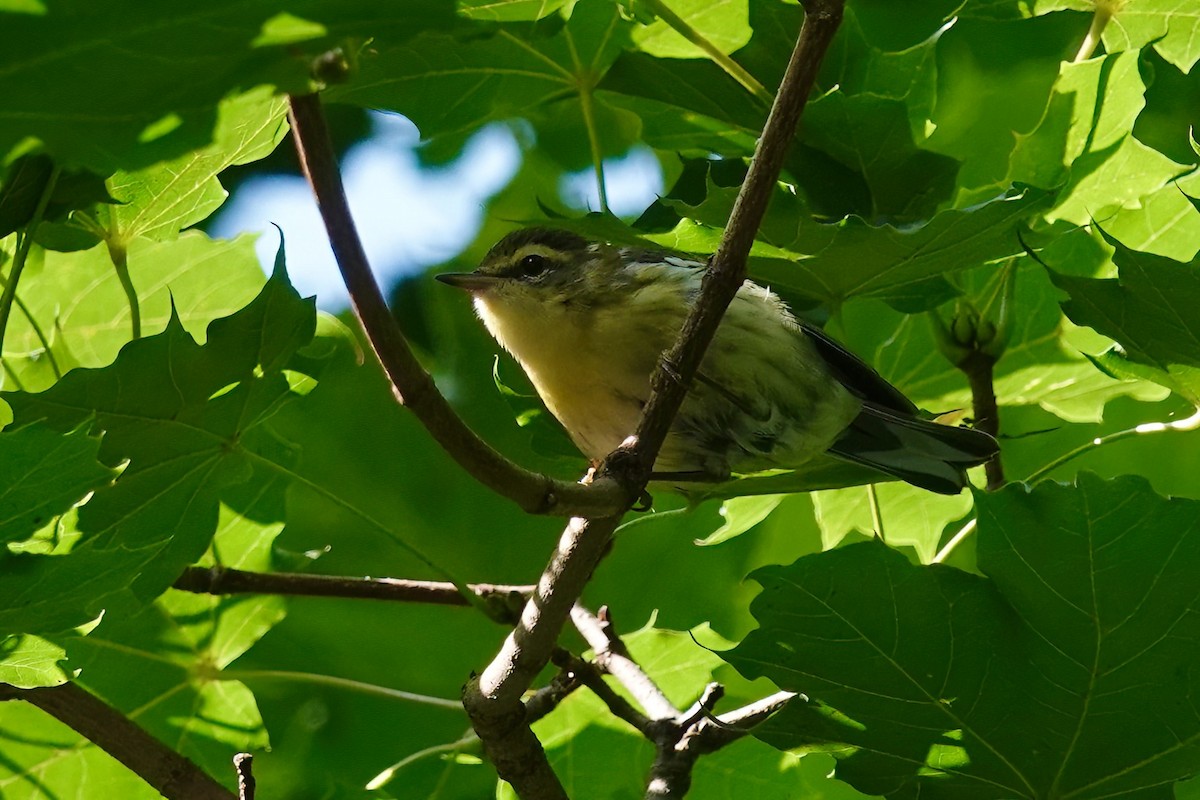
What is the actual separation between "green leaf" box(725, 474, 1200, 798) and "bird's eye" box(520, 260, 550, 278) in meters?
1.70

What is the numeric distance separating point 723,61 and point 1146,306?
92cm

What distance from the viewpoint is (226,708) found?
10.3ft

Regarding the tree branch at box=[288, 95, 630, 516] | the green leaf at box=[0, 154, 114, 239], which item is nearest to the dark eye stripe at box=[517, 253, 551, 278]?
the green leaf at box=[0, 154, 114, 239]

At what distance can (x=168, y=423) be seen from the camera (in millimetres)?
2619

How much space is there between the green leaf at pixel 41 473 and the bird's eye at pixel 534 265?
1.70 meters

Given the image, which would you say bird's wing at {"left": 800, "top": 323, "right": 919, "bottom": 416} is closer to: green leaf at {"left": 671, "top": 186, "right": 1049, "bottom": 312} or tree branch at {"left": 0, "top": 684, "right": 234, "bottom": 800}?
green leaf at {"left": 671, "top": 186, "right": 1049, "bottom": 312}

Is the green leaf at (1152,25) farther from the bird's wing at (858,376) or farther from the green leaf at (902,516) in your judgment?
the green leaf at (902,516)

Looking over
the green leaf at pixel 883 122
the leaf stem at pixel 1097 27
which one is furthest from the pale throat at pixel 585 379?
the leaf stem at pixel 1097 27

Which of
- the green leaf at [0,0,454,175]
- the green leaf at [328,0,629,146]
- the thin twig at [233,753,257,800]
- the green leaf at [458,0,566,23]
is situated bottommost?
the thin twig at [233,753,257,800]

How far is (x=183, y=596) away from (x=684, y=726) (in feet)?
4.24

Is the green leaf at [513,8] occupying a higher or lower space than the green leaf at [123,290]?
higher

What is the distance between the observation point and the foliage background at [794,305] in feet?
6.74

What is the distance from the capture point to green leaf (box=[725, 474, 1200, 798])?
6.76 ft

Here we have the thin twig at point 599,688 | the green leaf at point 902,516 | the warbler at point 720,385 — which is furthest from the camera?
the green leaf at point 902,516
